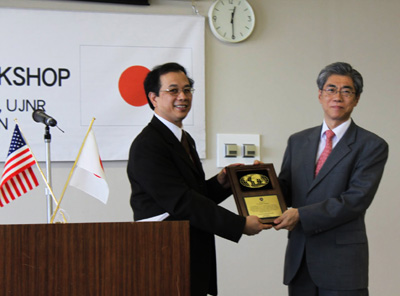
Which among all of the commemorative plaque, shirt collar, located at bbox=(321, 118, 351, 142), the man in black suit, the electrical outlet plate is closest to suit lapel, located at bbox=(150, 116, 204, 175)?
the man in black suit

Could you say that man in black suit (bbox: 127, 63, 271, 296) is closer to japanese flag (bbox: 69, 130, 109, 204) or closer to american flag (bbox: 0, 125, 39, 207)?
japanese flag (bbox: 69, 130, 109, 204)

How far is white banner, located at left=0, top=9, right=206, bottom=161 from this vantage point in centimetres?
387

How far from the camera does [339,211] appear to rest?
2.51 metres

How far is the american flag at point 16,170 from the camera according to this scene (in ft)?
9.47

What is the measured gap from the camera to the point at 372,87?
445cm

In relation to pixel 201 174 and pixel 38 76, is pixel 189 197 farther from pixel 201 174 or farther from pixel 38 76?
pixel 38 76

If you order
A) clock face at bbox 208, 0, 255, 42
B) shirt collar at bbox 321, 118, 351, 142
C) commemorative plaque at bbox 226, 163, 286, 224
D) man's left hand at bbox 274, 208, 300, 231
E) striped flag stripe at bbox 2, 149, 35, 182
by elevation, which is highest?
clock face at bbox 208, 0, 255, 42

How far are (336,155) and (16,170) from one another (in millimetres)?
1592

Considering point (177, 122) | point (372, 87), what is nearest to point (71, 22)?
point (177, 122)

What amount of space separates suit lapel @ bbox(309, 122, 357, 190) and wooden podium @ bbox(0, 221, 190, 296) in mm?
1014

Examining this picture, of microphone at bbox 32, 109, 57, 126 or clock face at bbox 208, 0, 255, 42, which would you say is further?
clock face at bbox 208, 0, 255, 42

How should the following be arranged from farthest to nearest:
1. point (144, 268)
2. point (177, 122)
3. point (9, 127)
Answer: point (9, 127), point (177, 122), point (144, 268)

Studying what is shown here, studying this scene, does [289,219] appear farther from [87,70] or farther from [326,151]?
[87,70]

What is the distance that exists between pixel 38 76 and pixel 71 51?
286 millimetres
